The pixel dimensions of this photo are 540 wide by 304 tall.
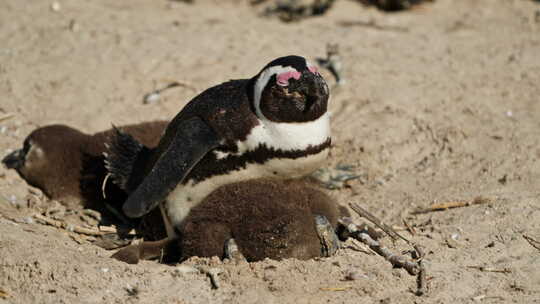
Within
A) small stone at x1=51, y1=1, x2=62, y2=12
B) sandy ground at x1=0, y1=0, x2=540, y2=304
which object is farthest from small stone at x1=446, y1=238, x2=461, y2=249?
small stone at x1=51, y1=1, x2=62, y2=12

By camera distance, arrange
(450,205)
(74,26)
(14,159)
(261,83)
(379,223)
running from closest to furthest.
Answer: (261,83)
(379,223)
(450,205)
(14,159)
(74,26)

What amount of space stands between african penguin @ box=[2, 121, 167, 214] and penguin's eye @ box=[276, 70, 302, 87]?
1.62 m

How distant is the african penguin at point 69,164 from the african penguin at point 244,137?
0.99 metres

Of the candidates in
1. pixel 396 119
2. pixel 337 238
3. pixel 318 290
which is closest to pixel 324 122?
pixel 337 238

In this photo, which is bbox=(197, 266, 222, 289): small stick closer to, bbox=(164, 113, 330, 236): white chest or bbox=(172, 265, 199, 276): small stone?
bbox=(172, 265, 199, 276): small stone

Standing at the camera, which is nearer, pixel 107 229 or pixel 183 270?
pixel 183 270

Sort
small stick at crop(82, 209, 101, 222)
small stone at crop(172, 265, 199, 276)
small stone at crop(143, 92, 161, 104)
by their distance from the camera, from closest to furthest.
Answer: small stone at crop(172, 265, 199, 276) < small stick at crop(82, 209, 101, 222) < small stone at crop(143, 92, 161, 104)

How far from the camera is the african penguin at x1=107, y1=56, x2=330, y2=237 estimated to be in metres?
3.92

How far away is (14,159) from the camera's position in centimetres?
552

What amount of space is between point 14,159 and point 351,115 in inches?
108

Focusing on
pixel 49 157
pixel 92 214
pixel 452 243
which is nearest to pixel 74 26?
pixel 49 157

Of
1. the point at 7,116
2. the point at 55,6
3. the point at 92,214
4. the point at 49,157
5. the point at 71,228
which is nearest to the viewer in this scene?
the point at 71,228

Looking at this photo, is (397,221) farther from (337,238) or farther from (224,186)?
(224,186)

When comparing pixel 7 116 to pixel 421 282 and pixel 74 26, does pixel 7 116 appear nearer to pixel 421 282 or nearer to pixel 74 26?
pixel 74 26
